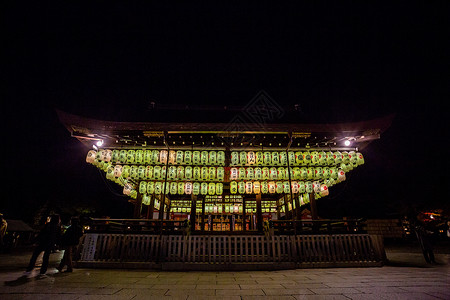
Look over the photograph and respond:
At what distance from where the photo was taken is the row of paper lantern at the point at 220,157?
34.2 feet

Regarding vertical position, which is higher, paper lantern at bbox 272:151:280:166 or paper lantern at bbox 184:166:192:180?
paper lantern at bbox 272:151:280:166

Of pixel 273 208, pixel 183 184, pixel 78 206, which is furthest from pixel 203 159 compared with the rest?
pixel 78 206

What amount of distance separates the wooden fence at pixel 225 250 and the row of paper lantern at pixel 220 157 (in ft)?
11.9

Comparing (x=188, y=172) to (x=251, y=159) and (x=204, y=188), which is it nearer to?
(x=204, y=188)

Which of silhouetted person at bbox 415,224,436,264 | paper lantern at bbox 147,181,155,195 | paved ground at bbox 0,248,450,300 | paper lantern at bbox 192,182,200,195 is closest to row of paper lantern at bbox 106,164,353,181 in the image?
paper lantern at bbox 192,182,200,195

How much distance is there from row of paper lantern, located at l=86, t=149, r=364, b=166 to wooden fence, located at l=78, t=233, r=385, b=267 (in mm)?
3635

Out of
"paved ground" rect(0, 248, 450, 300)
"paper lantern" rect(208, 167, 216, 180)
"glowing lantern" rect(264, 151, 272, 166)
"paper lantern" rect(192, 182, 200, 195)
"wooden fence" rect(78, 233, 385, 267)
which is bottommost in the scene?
"paved ground" rect(0, 248, 450, 300)

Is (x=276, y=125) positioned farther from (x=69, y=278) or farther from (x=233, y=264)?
(x=69, y=278)

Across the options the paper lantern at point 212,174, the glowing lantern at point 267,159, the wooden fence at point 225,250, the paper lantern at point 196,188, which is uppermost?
the glowing lantern at point 267,159

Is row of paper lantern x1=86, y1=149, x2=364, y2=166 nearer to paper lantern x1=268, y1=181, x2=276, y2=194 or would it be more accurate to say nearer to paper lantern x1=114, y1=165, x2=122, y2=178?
paper lantern x1=114, y1=165, x2=122, y2=178

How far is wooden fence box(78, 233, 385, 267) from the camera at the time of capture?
7793mm

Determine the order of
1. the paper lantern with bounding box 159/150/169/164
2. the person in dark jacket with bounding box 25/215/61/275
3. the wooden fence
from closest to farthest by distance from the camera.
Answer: the person in dark jacket with bounding box 25/215/61/275
the wooden fence
the paper lantern with bounding box 159/150/169/164

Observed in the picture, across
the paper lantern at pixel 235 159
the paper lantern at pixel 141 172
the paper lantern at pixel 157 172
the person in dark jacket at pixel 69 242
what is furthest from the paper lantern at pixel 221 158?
the person in dark jacket at pixel 69 242

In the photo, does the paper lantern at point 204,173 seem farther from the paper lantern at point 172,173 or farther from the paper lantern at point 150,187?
the paper lantern at point 150,187
